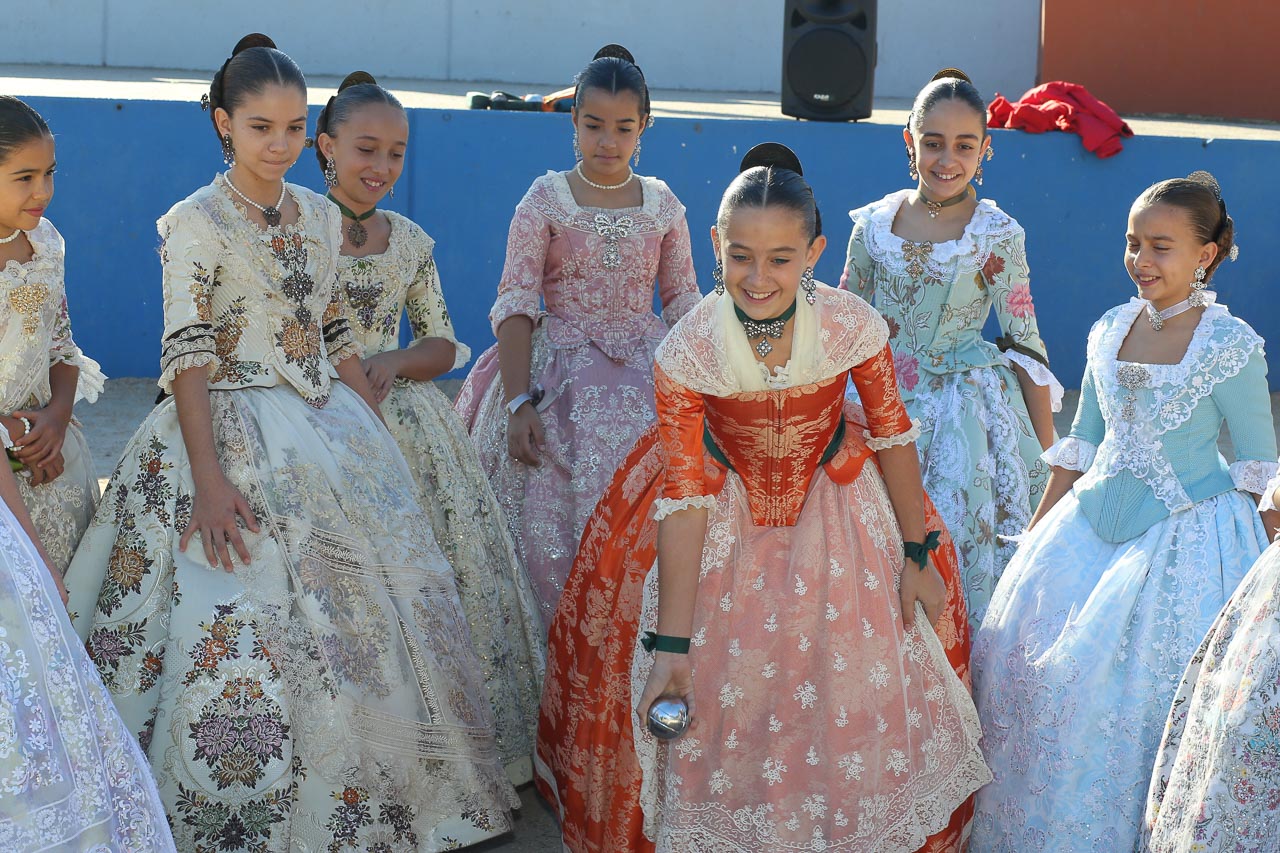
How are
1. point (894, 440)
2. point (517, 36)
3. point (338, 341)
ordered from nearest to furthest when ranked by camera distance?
point (894, 440) → point (338, 341) → point (517, 36)

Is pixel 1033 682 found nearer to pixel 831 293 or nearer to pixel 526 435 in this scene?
pixel 831 293

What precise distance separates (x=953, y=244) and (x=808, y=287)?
1265mm

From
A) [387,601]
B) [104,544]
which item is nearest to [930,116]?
[387,601]

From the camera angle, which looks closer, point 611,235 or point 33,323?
point 33,323

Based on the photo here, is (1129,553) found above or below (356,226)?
below

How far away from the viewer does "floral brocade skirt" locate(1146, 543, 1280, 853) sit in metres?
2.55

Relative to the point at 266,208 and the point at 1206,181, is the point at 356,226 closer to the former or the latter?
the point at 266,208

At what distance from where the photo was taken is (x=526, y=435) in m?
4.05

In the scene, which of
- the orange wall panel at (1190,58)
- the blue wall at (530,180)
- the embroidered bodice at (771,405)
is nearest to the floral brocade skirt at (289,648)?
the embroidered bodice at (771,405)

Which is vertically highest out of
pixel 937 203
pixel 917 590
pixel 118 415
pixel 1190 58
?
pixel 1190 58

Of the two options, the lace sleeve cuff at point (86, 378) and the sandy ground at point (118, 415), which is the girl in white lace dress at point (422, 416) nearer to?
the lace sleeve cuff at point (86, 378)

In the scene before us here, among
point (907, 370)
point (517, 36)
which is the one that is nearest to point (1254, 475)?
point (907, 370)

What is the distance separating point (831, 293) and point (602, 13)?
10670 mm

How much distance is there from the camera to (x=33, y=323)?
310 centimetres
